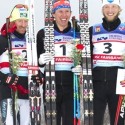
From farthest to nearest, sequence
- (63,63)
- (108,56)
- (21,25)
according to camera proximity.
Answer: (21,25)
(63,63)
(108,56)

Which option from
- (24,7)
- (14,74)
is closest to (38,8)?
(24,7)

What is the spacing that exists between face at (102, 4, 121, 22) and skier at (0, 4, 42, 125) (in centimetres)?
100

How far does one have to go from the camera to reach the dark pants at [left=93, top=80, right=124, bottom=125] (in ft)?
17.1

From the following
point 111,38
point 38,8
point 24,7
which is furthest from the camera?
point 38,8

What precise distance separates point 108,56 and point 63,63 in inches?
21.9

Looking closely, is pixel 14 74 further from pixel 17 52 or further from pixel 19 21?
pixel 19 21

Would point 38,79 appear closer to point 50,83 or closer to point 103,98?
point 50,83

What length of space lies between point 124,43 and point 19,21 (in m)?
1.33

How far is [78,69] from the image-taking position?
205 inches

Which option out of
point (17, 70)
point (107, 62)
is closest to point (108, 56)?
point (107, 62)

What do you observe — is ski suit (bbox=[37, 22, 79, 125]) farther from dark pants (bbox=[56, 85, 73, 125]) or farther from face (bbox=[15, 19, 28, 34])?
face (bbox=[15, 19, 28, 34])

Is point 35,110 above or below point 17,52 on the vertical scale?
below

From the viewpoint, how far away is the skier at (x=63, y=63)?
5281 mm

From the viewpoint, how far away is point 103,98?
5227mm
